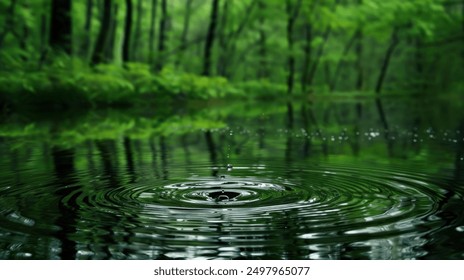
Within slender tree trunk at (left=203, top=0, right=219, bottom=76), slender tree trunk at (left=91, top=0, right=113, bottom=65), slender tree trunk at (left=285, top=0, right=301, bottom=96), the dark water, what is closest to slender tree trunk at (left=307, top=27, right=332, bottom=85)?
slender tree trunk at (left=285, top=0, right=301, bottom=96)

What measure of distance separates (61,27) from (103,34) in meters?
2.05

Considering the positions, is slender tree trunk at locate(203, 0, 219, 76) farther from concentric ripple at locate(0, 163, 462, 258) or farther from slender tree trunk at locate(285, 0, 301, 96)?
concentric ripple at locate(0, 163, 462, 258)

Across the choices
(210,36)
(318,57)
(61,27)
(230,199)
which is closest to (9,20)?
(61,27)

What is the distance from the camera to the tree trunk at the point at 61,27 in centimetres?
2081

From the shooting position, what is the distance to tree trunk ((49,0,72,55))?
68.3 ft

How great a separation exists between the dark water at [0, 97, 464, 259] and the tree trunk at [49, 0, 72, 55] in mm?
10954

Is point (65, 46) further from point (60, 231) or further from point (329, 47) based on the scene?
point (329, 47)

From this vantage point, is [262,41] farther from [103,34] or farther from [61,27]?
[61,27]

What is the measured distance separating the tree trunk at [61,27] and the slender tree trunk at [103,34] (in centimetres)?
152

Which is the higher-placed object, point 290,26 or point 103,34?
point 290,26

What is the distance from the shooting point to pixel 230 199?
5.34 metres

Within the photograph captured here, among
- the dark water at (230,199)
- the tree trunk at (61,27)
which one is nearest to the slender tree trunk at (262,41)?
the tree trunk at (61,27)

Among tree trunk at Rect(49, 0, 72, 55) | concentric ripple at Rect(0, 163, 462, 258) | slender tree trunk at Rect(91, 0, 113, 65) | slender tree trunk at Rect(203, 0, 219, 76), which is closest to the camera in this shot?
concentric ripple at Rect(0, 163, 462, 258)

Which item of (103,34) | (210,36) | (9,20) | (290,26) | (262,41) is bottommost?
(103,34)
